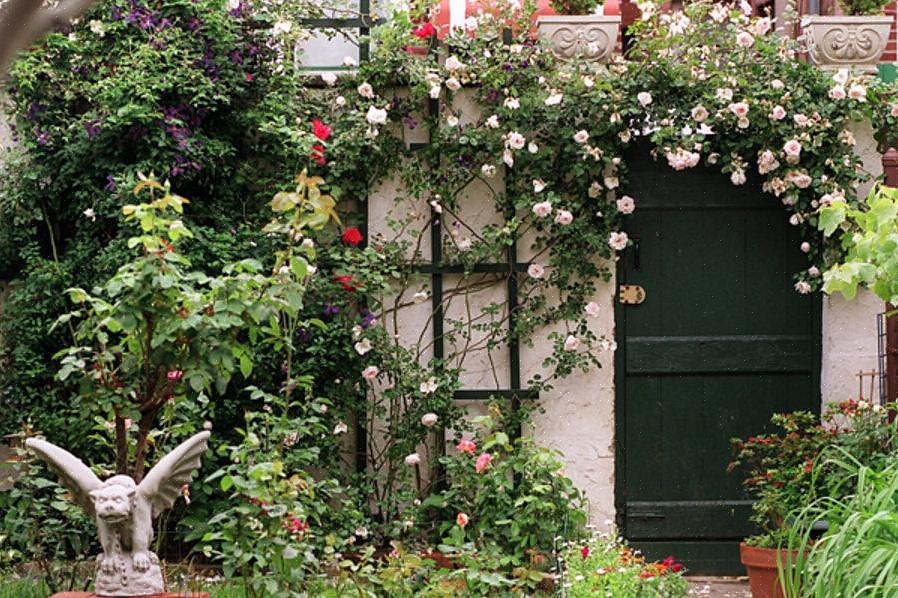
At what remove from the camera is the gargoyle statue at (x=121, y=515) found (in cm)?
461

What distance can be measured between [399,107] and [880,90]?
254 cm

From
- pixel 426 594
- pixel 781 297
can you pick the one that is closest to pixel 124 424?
pixel 426 594

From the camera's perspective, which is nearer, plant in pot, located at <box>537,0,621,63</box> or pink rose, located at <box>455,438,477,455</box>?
pink rose, located at <box>455,438,477,455</box>

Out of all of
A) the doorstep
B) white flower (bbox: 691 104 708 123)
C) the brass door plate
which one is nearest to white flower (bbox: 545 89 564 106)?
white flower (bbox: 691 104 708 123)

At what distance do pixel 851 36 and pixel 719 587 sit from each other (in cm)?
298

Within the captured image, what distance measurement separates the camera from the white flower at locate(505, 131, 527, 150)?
7.07 meters

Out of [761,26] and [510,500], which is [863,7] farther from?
[510,500]

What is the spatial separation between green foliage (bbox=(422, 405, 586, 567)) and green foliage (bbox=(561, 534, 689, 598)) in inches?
15.5

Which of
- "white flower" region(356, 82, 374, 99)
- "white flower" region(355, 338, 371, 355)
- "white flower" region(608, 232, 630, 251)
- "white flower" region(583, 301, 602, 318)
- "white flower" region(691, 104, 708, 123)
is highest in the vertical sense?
"white flower" region(356, 82, 374, 99)

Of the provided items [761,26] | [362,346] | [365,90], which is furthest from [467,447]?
[761,26]

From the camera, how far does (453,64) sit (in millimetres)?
7090

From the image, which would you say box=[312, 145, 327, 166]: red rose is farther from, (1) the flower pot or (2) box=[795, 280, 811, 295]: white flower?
(1) the flower pot

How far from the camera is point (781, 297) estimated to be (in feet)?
24.0

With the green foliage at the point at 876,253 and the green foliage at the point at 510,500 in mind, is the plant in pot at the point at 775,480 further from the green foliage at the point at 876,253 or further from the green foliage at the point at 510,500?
the green foliage at the point at 876,253
